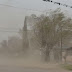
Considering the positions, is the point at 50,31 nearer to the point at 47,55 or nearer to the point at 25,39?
the point at 47,55

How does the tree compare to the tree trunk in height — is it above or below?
above

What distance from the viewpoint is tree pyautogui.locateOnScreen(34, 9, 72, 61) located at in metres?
43.7

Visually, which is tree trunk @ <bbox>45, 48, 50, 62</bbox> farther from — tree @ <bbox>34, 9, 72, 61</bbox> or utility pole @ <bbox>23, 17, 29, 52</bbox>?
utility pole @ <bbox>23, 17, 29, 52</bbox>

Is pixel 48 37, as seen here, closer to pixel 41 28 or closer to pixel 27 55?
pixel 41 28

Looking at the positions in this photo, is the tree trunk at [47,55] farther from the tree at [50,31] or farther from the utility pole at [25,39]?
the utility pole at [25,39]

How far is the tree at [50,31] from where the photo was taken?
4366cm

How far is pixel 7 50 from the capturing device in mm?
35469

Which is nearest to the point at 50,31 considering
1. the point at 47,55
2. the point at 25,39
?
the point at 47,55

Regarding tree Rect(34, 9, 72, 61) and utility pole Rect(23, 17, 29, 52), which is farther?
utility pole Rect(23, 17, 29, 52)

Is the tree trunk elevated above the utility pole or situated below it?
below

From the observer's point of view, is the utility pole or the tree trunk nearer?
the tree trunk

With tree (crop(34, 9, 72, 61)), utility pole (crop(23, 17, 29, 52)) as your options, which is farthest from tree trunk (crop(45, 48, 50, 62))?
utility pole (crop(23, 17, 29, 52))

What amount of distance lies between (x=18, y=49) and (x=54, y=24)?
736cm

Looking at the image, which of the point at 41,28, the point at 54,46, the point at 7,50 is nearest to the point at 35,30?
the point at 41,28
